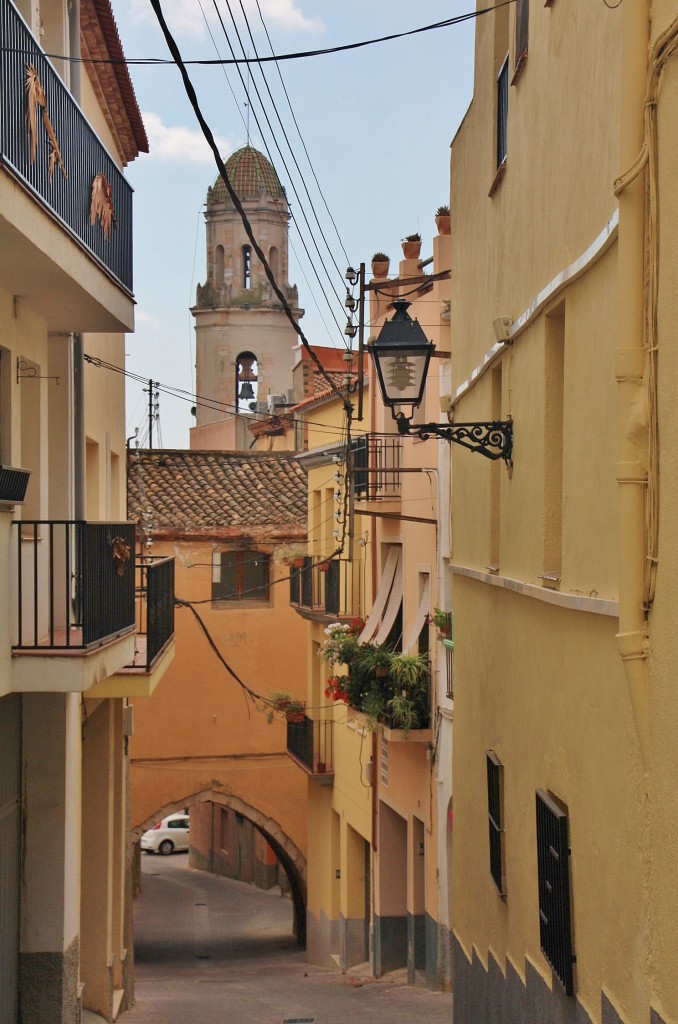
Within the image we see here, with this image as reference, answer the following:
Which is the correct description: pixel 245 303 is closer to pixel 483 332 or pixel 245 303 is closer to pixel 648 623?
pixel 483 332

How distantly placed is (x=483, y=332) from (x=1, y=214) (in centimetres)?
374

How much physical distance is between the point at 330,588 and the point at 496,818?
14.8 metres

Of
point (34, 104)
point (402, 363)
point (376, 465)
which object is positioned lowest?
point (376, 465)

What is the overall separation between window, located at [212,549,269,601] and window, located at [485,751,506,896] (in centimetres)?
1842

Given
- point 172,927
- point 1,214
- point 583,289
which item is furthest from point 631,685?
point 172,927

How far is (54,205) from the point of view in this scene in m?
9.02

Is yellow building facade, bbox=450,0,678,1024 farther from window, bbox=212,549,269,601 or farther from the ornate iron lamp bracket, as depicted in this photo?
window, bbox=212,549,269,601

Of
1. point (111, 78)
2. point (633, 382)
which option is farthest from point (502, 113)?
point (111, 78)

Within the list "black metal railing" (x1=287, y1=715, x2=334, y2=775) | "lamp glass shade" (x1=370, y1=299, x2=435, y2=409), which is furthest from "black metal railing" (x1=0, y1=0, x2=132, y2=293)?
"black metal railing" (x1=287, y1=715, x2=334, y2=775)

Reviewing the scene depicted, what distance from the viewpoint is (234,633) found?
27609 millimetres

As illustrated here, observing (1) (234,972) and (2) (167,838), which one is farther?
(2) (167,838)

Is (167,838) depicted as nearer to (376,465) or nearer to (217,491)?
(217,491)

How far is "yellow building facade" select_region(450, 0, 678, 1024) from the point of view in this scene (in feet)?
15.5

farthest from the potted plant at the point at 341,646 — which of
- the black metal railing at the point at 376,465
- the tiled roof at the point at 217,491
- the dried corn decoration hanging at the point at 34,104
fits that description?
the dried corn decoration hanging at the point at 34,104
